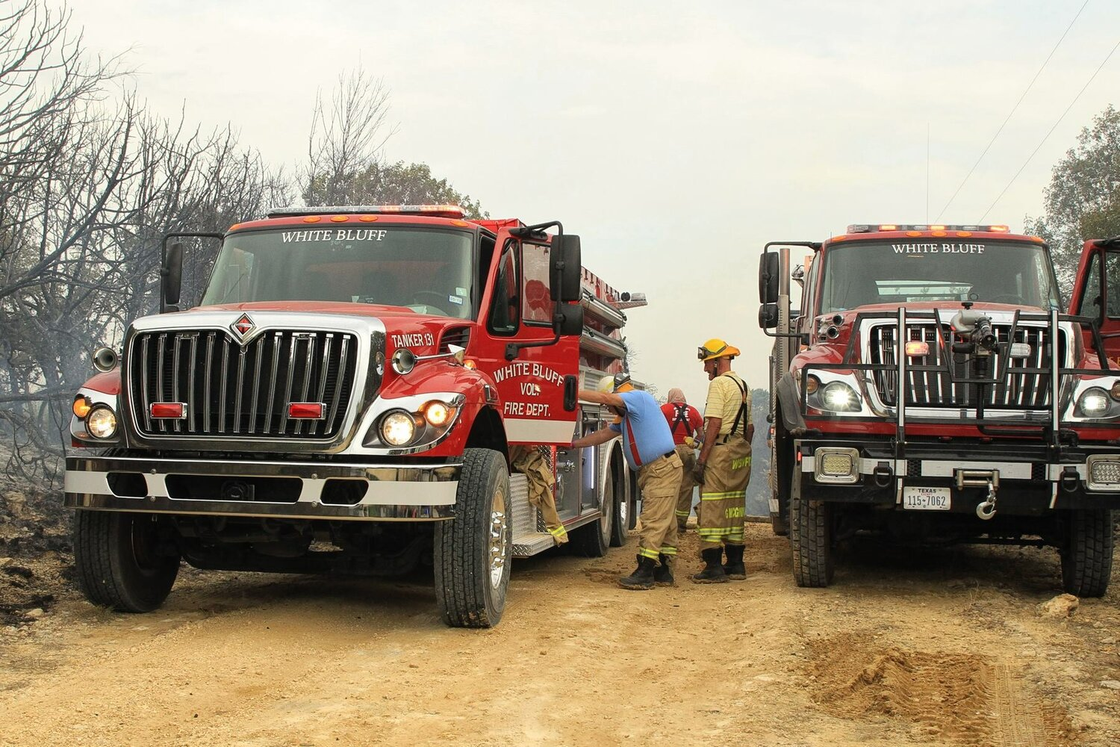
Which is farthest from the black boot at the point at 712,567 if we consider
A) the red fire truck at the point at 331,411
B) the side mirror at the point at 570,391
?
the red fire truck at the point at 331,411

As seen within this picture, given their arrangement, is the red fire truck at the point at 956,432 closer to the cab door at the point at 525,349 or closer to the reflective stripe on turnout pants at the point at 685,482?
the cab door at the point at 525,349

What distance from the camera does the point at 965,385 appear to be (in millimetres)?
7980

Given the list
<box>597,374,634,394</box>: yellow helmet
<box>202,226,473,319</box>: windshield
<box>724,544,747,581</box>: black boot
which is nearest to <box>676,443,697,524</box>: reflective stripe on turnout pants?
<box>597,374,634,394</box>: yellow helmet

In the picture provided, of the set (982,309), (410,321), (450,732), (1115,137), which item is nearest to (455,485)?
(410,321)

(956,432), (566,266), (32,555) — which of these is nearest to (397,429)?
(566,266)

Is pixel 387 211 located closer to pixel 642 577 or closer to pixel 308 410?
pixel 308 410

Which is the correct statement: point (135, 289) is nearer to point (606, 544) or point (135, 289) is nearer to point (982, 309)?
point (606, 544)

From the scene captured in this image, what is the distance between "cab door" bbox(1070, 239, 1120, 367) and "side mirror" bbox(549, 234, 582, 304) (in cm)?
457

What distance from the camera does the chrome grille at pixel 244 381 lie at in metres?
6.56

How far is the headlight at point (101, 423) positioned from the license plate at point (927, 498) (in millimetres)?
4894

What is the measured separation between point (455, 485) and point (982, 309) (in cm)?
407

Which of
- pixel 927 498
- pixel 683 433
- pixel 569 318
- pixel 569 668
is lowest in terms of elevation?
pixel 569 668

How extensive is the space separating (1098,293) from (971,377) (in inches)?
117

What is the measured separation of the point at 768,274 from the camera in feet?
31.9
